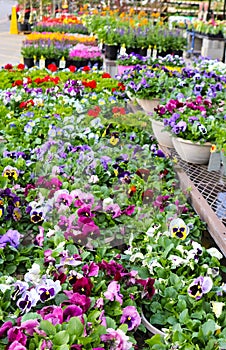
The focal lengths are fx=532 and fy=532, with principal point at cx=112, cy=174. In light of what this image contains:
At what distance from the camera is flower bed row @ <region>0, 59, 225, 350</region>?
1491 mm

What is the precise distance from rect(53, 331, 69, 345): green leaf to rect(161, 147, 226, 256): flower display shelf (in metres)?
0.84

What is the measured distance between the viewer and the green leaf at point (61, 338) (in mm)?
1351

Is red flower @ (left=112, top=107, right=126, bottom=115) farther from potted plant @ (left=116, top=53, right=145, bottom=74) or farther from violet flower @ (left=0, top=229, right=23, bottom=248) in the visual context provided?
potted plant @ (left=116, top=53, right=145, bottom=74)

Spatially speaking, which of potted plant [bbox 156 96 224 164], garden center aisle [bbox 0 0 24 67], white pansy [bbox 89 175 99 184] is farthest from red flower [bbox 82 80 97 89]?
garden center aisle [bbox 0 0 24 67]

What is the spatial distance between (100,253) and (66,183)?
0.44m

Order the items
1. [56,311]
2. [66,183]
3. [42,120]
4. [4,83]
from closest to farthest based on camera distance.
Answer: [56,311] < [66,183] < [42,120] < [4,83]

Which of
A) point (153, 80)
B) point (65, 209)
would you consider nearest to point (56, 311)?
point (65, 209)

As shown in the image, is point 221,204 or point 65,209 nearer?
point 65,209

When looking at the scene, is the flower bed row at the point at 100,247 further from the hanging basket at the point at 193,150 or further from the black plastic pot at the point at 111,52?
the black plastic pot at the point at 111,52

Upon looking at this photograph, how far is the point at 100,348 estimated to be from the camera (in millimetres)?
1378

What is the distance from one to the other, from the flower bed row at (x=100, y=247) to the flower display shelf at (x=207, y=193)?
0.06 m

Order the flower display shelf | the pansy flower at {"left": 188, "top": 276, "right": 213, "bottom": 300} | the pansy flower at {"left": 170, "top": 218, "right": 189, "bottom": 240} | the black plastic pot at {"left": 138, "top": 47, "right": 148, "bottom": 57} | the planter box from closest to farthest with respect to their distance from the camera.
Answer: the pansy flower at {"left": 188, "top": 276, "right": 213, "bottom": 300} < the pansy flower at {"left": 170, "top": 218, "right": 189, "bottom": 240} < the flower display shelf < the black plastic pot at {"left": 138, "top": 47, "right": 148, "bottom": 57} < the planter box

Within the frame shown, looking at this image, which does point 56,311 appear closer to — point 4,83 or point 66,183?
point 66,183

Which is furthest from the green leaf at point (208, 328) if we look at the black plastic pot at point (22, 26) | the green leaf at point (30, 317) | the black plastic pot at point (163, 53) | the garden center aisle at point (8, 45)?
the black plastic pot at point (22, 26)
